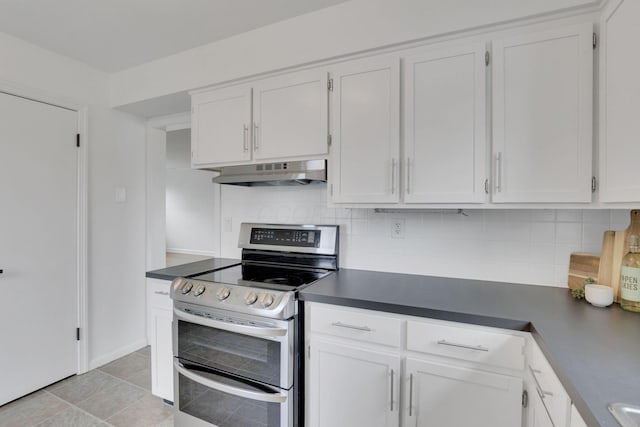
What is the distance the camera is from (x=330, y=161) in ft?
5.77

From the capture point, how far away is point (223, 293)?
1598 mm

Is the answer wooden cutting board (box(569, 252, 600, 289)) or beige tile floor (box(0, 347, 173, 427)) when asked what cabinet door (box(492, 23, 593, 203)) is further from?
beige tile floor (box(0, 347, 173, 427))

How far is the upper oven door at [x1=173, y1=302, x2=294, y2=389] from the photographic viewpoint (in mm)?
1466

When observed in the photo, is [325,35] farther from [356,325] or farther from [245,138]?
[356,325]

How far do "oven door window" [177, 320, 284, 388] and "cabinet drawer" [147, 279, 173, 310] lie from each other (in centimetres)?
24

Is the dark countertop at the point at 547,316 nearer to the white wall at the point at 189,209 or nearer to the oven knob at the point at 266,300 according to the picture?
the oven knob at the point at 266,300

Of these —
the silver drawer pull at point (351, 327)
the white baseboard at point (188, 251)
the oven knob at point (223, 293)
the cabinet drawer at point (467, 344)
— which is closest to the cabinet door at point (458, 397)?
the cabinet drawer at point (467, 344)

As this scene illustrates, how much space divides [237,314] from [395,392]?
2.66 feet

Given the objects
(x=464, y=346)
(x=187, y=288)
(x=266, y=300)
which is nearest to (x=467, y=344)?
(x=464, y=346)

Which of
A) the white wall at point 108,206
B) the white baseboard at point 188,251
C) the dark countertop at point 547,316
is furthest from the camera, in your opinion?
the white baseboard at point 188,251

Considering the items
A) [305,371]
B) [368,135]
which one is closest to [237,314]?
[305,371]

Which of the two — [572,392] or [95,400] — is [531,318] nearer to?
[572,392]

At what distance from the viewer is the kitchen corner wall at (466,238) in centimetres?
157

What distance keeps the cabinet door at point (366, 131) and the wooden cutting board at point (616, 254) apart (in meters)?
0.95
